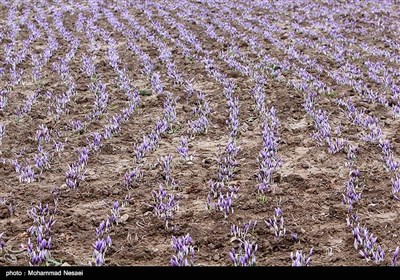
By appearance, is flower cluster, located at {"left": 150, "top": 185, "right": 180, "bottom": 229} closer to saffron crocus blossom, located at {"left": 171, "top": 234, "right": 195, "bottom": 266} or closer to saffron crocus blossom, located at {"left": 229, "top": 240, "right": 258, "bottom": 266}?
saffron crocus blossom, located at {"left": 171, "top": 234, "right": 195, "bottom": 266}

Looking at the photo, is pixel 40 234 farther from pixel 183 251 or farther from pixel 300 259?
pixel 300 259

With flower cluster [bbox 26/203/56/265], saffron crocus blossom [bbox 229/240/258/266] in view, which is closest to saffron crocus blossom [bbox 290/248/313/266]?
saffron crocus blossom [bbox 229/240/258/266]

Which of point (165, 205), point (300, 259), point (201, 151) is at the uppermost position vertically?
point (300, 259)

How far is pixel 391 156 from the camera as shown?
7137 millimetres

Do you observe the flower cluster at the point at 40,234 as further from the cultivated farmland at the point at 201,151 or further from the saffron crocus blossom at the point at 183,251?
the saffron crocus blossom at the point at 183,251

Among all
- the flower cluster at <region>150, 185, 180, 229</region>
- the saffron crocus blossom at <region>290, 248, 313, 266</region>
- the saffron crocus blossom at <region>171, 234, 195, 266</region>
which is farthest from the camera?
the flower cluster at <region>150, 185, 180, 229</region>

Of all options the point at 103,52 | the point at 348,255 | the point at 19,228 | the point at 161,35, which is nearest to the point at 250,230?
the point at 348,255

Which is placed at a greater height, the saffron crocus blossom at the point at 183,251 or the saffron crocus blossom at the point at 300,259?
the saffron crocus blossom at the point at 300,259

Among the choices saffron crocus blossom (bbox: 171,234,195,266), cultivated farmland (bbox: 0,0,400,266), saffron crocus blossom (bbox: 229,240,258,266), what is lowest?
cultivated farmland (bbox: 0,0,400,266)

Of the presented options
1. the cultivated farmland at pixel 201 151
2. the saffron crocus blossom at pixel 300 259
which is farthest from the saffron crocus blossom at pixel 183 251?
the saffron crocus blossom at pixel 300 259

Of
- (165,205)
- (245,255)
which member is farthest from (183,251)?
(165,205)

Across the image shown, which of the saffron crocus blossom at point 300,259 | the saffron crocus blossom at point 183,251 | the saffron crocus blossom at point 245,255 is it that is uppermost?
the saffron crocus blossom at point 300,259

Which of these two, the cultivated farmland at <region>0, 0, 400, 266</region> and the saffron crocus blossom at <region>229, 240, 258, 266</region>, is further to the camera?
the cultivated farmland at <region>0, 0, 400, 266</region>

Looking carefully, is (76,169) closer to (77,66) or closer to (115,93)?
(115,93)
